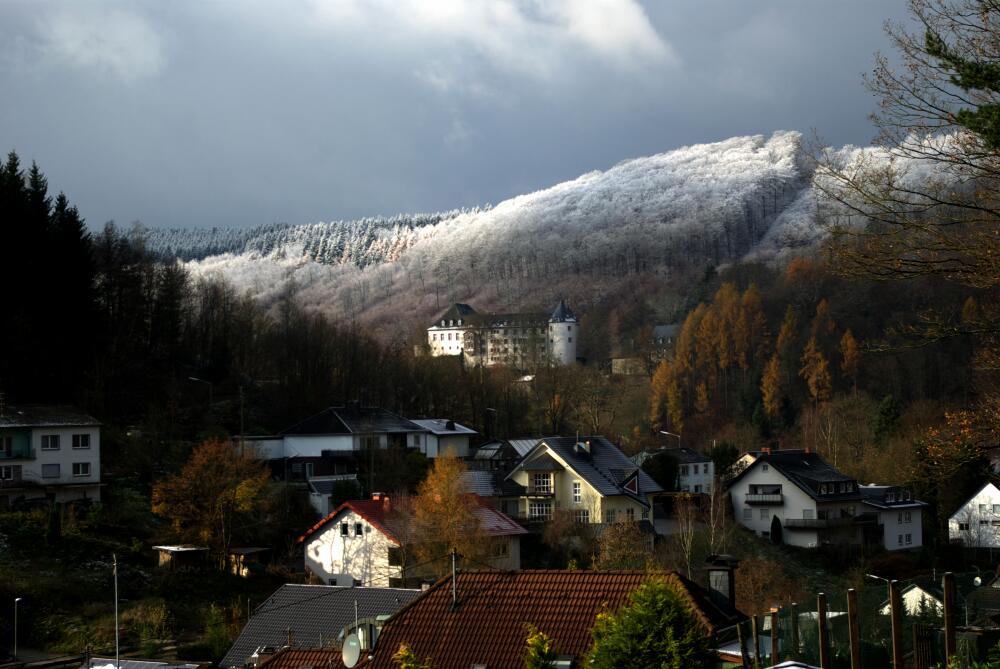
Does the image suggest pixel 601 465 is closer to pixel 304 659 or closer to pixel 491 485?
pixel 491 485

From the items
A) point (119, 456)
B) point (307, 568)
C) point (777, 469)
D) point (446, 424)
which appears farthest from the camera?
point (446, 424)

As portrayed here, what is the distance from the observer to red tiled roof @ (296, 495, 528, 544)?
128 ft

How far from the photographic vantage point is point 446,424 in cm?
5947

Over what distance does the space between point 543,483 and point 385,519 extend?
12.1m

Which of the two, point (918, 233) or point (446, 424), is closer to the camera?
point (918, 233)

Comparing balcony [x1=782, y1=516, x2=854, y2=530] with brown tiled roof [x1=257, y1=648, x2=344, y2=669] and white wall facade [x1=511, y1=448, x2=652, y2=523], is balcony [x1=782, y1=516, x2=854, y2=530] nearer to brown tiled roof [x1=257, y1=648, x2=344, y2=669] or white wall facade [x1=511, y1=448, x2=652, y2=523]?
white wall facade [x1=511, y1=448, x2=652, y2=523]

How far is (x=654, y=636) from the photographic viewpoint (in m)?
14.2

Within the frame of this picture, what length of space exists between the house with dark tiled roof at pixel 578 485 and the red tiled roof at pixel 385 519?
21.6ft

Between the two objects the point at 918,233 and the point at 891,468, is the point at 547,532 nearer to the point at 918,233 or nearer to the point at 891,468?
the point at 891,468

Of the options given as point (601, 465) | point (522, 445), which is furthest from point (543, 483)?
point (522, 445)

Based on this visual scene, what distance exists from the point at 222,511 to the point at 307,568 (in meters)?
3.31

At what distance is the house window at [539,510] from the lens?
161 feet

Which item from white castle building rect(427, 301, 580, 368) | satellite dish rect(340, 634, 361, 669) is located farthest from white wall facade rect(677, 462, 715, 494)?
white castle building rect(427, 301, 580, 368)

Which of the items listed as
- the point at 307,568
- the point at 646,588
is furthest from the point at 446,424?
the point at 646,588
